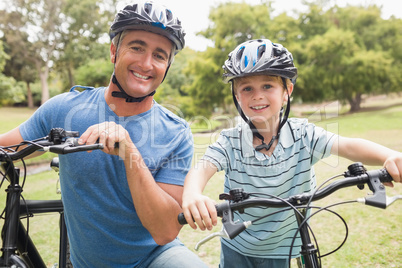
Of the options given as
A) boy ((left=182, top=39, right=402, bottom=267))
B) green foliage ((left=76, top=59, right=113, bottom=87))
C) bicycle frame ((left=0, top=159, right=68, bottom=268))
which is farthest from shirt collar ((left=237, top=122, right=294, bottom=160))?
green foliage ((left=76, top=59, right=113, bottom=87))

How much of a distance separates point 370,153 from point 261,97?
2.76 feet

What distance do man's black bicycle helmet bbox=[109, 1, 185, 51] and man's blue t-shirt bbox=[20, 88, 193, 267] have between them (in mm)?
636

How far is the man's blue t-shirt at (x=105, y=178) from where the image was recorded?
7.06 feet

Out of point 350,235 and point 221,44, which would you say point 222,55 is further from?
point 350,235

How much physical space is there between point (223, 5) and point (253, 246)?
32.7 metres

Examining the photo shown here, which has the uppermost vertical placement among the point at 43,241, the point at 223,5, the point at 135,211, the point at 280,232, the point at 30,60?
the point at 223,5

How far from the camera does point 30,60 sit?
24547 mm

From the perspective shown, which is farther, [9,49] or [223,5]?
[223,5]

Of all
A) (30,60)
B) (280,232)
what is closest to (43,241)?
(280,232)

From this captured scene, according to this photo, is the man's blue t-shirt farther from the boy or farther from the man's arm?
the boy

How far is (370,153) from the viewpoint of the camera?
1962mm

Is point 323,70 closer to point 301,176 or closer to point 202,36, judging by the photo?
point 202,36

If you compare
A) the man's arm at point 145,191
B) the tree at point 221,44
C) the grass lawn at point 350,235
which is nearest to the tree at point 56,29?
the tree at point 221,44

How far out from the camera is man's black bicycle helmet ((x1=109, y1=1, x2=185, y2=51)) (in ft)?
7.86
